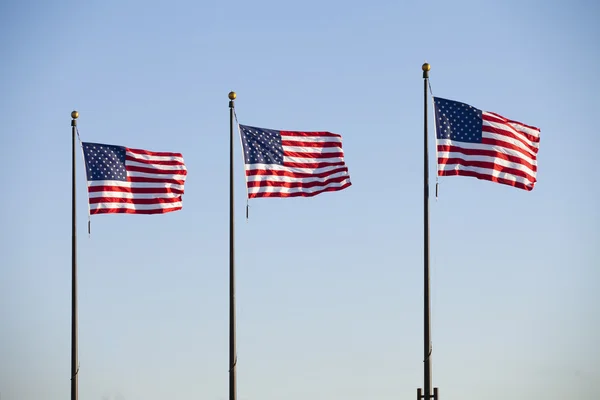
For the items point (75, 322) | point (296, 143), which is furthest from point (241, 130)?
point (75, 322)

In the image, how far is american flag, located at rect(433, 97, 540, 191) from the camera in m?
39.6

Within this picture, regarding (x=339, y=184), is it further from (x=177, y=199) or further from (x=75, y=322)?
(x=75, y=322)

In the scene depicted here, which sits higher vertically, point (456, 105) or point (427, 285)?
point (456, 105)

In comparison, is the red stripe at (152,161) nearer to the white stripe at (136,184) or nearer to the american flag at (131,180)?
the american flag at (131,180)

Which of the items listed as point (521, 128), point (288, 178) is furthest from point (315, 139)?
point (521, 128)

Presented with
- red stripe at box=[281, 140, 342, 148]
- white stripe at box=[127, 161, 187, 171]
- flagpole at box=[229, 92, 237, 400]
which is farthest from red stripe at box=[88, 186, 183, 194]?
red stripe at box=[281, 140, 342, 148]

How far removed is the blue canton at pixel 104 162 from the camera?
137 feet

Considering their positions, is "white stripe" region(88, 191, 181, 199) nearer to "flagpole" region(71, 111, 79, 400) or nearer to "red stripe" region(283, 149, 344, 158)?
"flagpole" region(71, 111, 79, 400)

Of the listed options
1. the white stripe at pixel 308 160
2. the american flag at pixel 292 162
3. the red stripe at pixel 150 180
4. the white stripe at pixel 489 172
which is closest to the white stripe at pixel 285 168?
the american flag at pixel 292 162

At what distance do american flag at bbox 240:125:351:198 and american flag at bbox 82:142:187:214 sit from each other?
275cm

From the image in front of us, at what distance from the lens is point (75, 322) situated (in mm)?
40906

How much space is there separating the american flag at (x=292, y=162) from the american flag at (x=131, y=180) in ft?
9.03

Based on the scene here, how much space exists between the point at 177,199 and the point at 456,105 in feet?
31.8

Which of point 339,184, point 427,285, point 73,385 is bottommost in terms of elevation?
point 73,385
